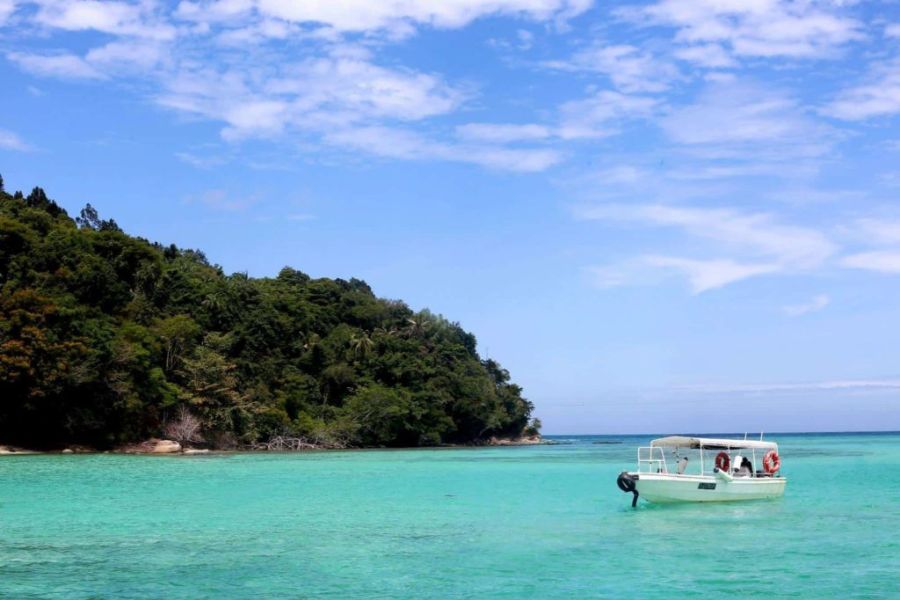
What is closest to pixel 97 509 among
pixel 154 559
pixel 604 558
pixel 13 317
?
pixel 154 559

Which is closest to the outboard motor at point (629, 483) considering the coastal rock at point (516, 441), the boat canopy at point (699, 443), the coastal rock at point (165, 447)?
the boat canopy at point (699, 443)

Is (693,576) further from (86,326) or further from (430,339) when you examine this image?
(430,339)

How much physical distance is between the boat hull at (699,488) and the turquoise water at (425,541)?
0.34 m

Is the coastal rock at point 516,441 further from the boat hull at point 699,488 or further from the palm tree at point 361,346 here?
the boat hull at point 699,488

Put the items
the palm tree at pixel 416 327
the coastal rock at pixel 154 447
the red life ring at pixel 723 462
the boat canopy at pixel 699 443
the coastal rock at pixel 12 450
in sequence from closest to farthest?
the boat canopy at pixel 699 443 → the red life ring at pixel 723 462 → the coastal rock at pixel 12 450 → the coastal rock at pixel 154 447 → the palm tree at pixel 416 327

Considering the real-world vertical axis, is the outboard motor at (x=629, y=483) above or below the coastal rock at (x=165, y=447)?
above

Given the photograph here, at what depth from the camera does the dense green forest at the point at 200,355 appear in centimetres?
4238

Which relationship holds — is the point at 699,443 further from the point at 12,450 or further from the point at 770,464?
the point at 12,450

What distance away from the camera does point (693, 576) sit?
43.8 ft

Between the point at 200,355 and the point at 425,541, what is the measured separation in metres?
38.7

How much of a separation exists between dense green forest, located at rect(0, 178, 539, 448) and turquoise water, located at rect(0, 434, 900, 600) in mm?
13801

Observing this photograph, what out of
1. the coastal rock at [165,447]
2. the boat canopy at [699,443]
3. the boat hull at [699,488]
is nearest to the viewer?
the boat hull at [699,488]

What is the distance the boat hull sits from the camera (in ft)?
71.7

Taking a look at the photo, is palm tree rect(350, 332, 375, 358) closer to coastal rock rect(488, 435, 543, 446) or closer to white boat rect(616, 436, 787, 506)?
coastal rock rect(488, 435, 543, 446)
